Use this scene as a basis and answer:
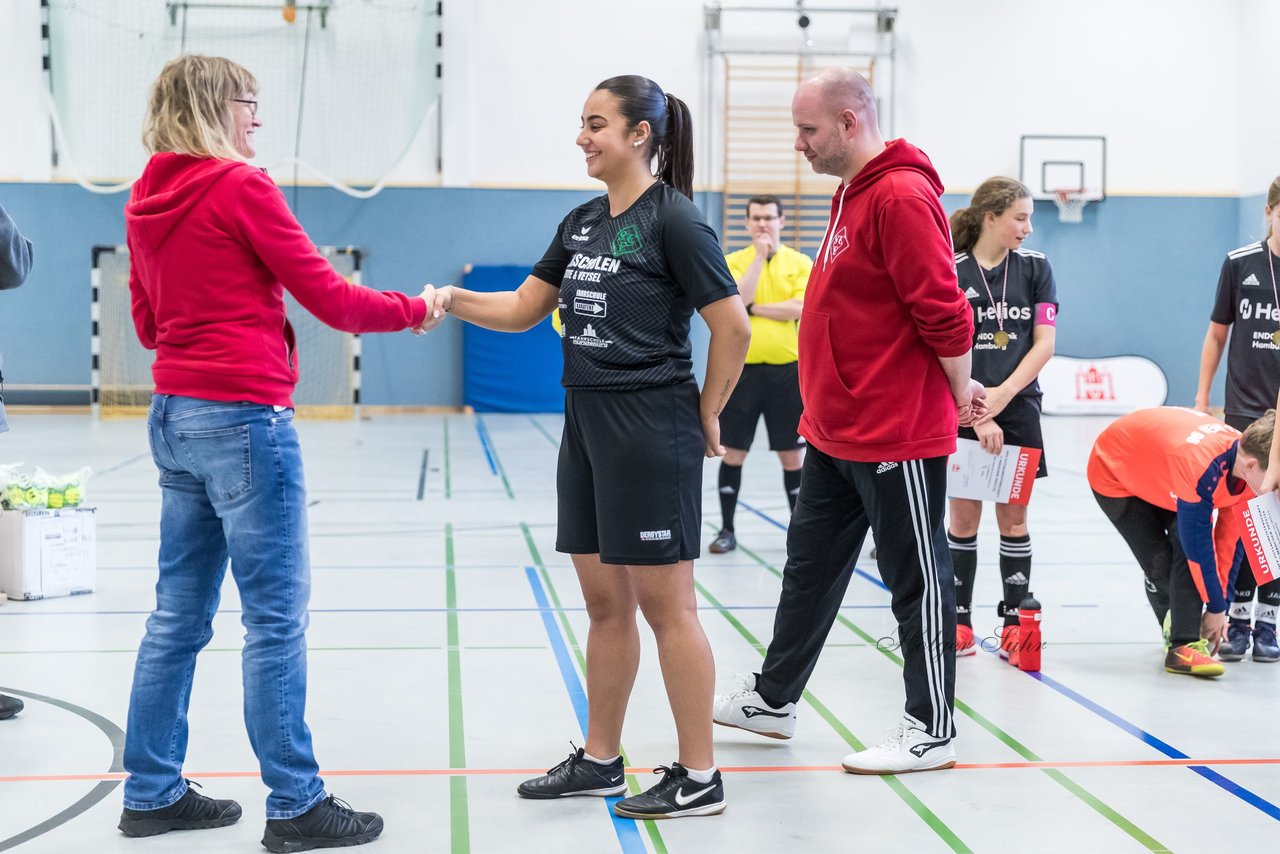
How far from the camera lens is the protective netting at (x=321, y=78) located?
46.6ft

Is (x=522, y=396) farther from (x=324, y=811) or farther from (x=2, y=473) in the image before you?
(x=324, y=811)

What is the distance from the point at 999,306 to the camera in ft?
13.6

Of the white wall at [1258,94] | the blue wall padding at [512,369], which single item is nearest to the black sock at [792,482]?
the blue wall padding at [512,369]

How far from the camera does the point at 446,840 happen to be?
2.58m

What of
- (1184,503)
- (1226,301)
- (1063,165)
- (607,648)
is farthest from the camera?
(1063,165)

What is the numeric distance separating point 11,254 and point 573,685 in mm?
1954

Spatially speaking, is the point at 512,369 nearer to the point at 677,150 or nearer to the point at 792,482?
the point at 792,482

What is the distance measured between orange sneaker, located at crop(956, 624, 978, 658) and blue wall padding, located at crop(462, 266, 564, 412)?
1107 cm

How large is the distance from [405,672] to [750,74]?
12.8 m

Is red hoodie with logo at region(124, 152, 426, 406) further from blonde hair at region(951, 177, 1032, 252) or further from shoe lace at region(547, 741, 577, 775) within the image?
blonde hair at region(951, 177, 1032, 252)

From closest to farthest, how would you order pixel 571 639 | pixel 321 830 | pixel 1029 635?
1. pixel 321 830
2. pixel 1029 635
3. pixel 571 639

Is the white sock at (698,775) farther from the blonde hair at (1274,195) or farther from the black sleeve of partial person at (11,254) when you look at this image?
the blonde hair at (1274,195)

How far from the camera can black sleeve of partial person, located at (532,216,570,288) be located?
2.92m

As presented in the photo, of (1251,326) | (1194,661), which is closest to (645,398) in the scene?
(1194,661)
